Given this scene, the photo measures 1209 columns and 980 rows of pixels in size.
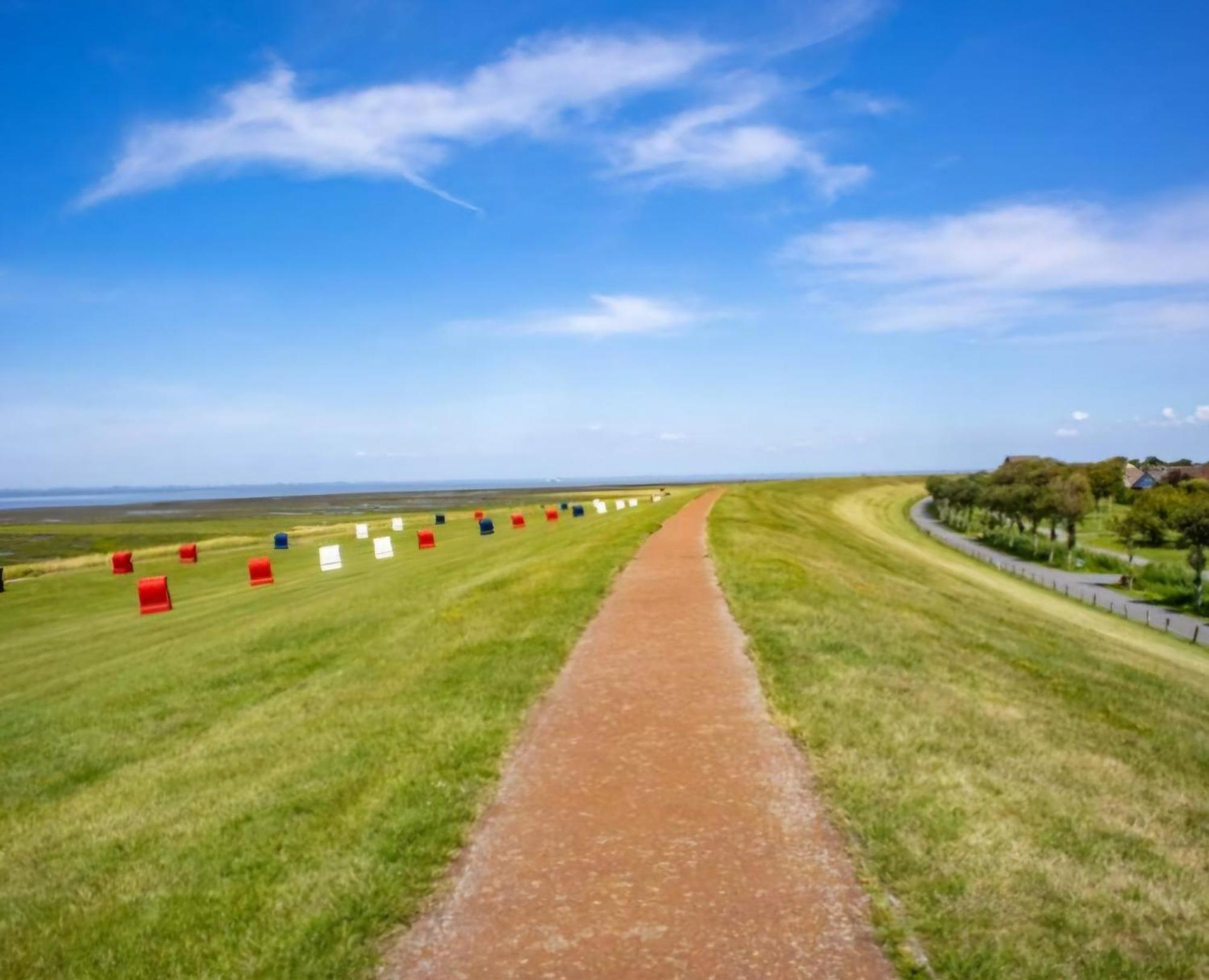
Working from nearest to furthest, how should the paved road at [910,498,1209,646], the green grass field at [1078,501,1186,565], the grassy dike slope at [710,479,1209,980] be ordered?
the grassy dike slope at [710,479,1209,980] < the paved road at [910,498,1209,646] < the green grass field at [1078,501,1186,565]

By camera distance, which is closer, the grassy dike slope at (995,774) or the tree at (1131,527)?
the grassy dike slope at (995,774)

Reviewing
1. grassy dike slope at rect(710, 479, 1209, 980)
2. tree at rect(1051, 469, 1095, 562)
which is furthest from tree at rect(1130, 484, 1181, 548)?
grassy dike slope at rect(710, 479, 1209, 980)

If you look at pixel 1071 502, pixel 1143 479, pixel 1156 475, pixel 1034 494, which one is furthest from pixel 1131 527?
pixel 1156 475

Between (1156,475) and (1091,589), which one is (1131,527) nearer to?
(1091,589)

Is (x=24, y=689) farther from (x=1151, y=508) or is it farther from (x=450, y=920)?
(x=1151, y=508)

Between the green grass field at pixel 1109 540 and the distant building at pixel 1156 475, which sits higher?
the distant building at pixel 1156 475

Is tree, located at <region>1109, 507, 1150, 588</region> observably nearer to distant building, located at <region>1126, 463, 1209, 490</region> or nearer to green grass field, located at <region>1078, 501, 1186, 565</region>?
green grass field, located at <region>1078, 501, 1186, 565</region>

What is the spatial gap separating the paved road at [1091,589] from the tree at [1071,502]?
21.8 feet

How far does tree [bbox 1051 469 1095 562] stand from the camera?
81.8 meters

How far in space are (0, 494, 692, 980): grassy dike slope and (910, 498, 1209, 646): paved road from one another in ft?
120

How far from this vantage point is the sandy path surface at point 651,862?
19.4 ft

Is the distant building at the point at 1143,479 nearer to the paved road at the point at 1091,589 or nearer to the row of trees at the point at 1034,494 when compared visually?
the row of trees at the point at 1034,494

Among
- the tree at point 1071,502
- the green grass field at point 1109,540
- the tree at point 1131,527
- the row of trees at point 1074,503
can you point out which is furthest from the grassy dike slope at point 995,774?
the tree at point 1071,502

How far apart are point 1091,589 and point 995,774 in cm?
6013
